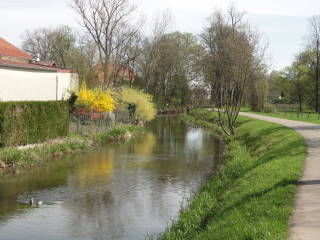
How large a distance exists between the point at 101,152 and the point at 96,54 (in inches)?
1647

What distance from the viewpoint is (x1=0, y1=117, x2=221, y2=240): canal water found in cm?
1236

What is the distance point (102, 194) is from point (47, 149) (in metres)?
8.18

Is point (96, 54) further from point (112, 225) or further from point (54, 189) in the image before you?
point (112, 225)

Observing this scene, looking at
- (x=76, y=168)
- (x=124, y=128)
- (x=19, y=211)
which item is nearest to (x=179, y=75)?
(x=124, y=128)

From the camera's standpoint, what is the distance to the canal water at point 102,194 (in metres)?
12.4

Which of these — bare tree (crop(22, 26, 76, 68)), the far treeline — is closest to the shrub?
the far treeline

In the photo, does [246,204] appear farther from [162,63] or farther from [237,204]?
[162,63]

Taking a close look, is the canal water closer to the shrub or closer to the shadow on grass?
the shadow on grass

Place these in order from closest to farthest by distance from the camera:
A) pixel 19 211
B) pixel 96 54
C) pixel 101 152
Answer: pixel 19 211 → pixel 101 152 → pixel 96 54

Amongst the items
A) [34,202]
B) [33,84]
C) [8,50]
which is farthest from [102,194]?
[8,50]

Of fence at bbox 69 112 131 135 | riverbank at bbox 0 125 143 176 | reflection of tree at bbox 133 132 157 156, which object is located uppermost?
fence at bbox 69 112 131 135

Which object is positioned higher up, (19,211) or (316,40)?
(316,40)

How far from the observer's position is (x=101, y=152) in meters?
26.7

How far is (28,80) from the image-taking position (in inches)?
1351
